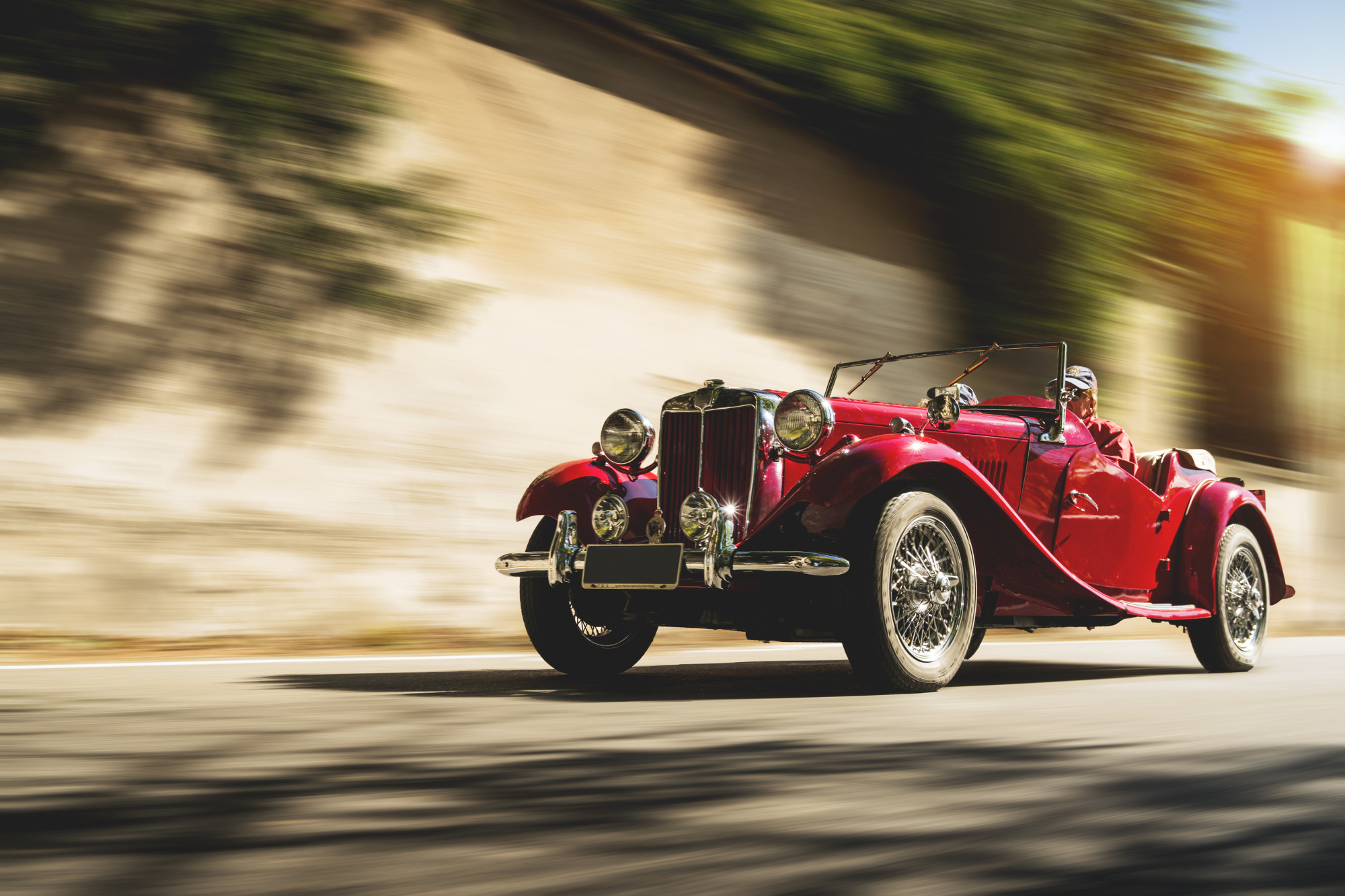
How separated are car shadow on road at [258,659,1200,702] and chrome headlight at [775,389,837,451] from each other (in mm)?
1075

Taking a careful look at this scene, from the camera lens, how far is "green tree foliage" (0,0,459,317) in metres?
7.89

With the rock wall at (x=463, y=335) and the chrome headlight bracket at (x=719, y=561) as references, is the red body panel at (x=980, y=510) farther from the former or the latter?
the rock wall at (x=463, y=335)

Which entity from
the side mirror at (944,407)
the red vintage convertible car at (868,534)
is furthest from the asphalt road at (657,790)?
the side mirror at (944,407)

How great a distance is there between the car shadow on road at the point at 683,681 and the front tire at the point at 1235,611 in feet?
0.64

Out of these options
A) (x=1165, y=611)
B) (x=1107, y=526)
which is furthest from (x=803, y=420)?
(x=1165, y=611)

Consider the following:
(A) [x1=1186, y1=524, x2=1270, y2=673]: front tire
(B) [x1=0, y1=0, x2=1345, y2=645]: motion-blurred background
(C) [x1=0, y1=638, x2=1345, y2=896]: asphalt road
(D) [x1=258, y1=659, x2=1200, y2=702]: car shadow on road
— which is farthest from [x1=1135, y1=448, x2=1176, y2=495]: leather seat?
(B) [x1=0, y1=0, x2=1345, y2=645]: motion-blurred background

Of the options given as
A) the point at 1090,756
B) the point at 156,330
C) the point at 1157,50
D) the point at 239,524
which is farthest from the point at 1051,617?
the point at 1157,50

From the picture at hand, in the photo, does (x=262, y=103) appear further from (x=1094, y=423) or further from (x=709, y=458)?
(x=1094, y=423)

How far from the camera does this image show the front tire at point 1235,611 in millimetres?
7121

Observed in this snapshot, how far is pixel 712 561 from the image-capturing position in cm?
525

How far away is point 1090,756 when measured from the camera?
3.89 metres

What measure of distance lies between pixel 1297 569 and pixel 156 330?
1383 cm

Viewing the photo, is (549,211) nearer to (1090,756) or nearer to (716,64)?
(716,64)

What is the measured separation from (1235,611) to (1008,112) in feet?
21.6
